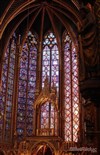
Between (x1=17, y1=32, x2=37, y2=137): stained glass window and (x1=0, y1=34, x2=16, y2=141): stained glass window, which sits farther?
(x1=17, y1=32, x2=37, y2=137): stained glass window

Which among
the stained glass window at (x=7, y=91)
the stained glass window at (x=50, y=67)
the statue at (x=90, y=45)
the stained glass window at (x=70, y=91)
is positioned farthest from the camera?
the stained glass window at (x=50, y=67)

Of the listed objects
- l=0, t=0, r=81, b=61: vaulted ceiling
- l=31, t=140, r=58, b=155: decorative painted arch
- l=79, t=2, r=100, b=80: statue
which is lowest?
l=31, t=140, r=58, b=155: decorative painted arch

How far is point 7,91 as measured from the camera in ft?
61.7

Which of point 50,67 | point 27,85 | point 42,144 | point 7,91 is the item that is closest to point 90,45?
point 42,144

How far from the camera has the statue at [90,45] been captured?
229 inches

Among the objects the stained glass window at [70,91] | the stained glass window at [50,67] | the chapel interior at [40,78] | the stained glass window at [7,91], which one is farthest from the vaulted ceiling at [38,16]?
the stained glass window at [70,91]

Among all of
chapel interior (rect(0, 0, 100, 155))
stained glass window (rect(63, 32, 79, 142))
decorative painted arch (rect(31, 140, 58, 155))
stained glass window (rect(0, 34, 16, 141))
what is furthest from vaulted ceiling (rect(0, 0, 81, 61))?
decorative painted arch (rect(31, 140, 58, 155))

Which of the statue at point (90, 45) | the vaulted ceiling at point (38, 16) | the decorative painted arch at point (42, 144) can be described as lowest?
the decorative painted arch at point (42, 144)

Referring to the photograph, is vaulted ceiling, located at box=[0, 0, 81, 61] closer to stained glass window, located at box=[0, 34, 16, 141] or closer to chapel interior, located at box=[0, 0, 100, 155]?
chapel interior, located at box=[0, 0, 100, 155]

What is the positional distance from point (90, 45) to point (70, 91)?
13494 mm

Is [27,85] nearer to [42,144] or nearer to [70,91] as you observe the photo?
[70,91]

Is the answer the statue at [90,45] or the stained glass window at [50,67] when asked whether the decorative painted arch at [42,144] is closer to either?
the stained glass window at [50,67]

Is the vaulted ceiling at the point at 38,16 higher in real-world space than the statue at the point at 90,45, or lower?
higher

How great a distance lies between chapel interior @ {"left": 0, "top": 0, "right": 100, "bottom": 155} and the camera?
1664 cm
